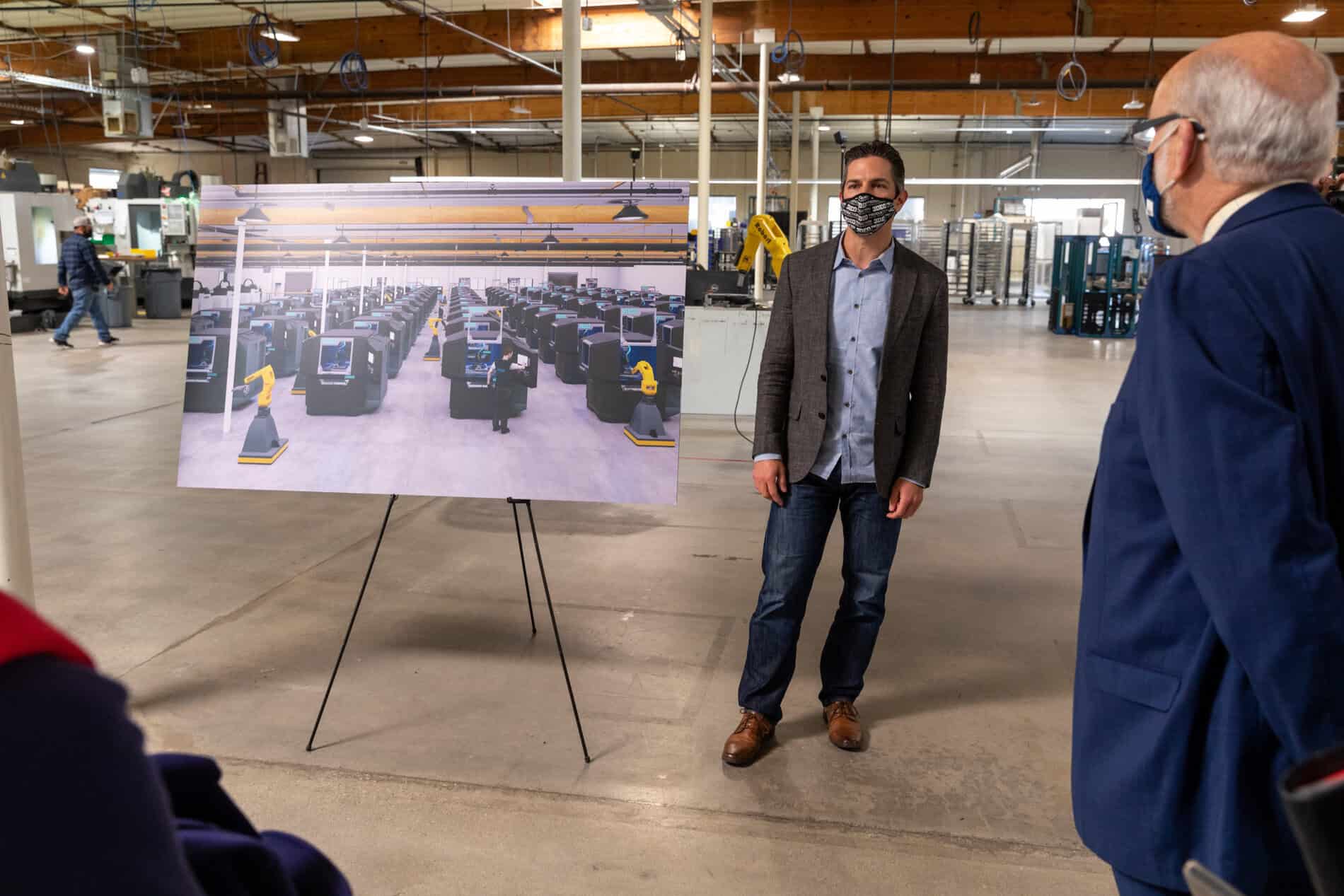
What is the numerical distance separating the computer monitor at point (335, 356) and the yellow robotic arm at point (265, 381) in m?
0.13

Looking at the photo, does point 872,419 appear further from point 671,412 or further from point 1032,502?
point 1032,502

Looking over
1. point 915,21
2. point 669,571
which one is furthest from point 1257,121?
point 915,21

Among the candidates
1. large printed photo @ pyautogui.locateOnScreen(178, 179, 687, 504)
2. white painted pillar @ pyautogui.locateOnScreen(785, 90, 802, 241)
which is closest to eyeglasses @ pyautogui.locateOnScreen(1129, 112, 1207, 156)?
large printed photo @ pyautogui.locateOnScreen(178, 179, 687, 504)

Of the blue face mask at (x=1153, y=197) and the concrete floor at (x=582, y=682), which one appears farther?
the concrete floor at (x=582, y=682)

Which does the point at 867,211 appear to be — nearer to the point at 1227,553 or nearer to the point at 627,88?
the point at 1227,553

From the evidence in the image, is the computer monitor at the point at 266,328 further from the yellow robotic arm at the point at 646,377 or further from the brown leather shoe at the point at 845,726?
the brown leather shoe at the point at 845,726

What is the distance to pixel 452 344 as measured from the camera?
2.86 meters

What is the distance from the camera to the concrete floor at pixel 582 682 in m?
2.33

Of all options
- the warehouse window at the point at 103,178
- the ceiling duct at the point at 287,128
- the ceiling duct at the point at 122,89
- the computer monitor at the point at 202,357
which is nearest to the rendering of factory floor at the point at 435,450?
the computer monitor at the point at 202,357

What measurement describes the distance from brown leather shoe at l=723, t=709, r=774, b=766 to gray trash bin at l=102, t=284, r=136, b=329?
47.7ft

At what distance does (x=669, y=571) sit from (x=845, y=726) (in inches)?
64.2

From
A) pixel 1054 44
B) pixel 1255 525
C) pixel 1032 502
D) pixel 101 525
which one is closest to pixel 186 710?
pixel 101 525

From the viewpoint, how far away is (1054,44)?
1400 centimetres

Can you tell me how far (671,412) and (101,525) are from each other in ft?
11.4
